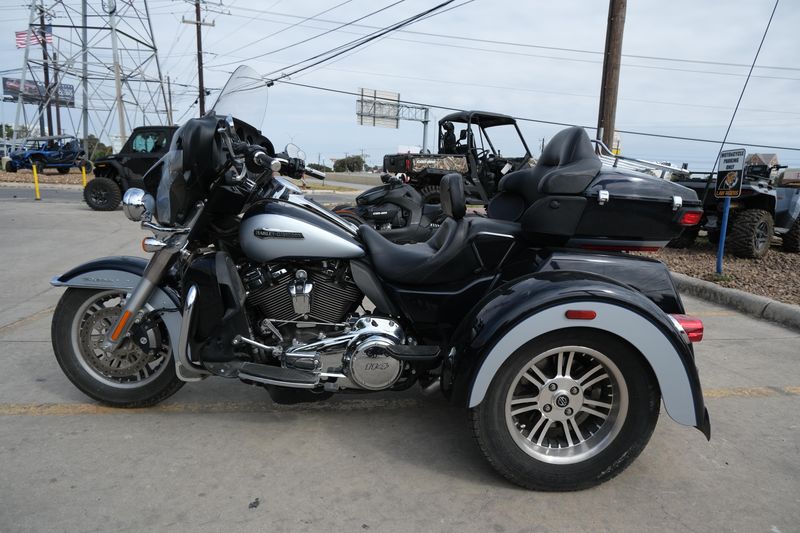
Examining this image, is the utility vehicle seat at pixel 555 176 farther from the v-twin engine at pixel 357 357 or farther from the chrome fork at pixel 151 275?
the chrome fork at pixel 151 275

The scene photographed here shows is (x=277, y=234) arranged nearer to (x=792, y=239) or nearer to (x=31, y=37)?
(x=792, y=239)

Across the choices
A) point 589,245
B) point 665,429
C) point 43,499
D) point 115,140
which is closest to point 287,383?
point 43,499

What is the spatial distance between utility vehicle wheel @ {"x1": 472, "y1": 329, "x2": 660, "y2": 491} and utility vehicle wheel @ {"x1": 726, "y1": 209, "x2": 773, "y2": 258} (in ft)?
22.2

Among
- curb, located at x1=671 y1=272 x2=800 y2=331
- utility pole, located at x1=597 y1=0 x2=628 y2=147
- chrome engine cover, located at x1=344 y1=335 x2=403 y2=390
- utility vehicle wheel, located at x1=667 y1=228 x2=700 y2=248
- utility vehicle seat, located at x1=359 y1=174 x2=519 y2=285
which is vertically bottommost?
curb, located at x1=671 y1=272 x2=800 y2=331

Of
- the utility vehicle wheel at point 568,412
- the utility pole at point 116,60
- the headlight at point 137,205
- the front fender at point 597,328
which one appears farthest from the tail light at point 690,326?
the utility pole at point 116,60

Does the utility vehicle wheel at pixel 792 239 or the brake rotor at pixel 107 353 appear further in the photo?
the utility vehicle wheel at pixel 792 239

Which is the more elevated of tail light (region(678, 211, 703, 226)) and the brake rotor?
tail light (region(678, 211, 703, 226))

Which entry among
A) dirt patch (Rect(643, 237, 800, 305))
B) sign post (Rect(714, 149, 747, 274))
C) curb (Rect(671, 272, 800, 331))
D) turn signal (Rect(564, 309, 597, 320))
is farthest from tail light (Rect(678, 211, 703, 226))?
sign post (Rect(714, 149, 747, 274))

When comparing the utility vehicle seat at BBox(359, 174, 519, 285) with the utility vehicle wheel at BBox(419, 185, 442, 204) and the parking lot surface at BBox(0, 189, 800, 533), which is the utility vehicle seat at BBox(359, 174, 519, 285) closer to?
the parking lot surface at BBox(0, 189, 800, 533)

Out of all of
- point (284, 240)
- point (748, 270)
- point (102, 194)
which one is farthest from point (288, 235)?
point (102, 194)

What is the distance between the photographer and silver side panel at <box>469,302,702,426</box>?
7.41ft

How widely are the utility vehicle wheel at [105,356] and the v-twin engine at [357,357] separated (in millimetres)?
883

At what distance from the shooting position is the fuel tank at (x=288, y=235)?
2.59 m

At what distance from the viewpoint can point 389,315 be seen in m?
2.78
